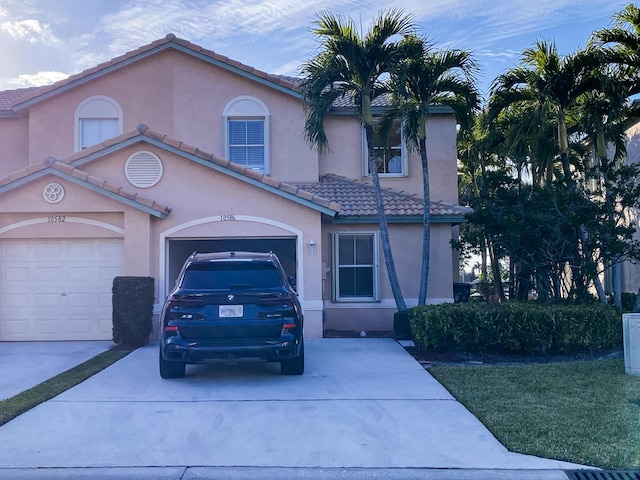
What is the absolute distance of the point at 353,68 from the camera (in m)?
13.0

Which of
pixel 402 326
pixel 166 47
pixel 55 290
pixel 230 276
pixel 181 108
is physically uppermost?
pixel 166 47

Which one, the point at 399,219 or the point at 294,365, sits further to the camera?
the point at 399,219

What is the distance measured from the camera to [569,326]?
1074 cm

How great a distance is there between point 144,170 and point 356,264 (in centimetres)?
567

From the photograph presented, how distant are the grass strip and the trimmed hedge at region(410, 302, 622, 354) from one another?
5766 mm

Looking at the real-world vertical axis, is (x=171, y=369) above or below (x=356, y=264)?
below

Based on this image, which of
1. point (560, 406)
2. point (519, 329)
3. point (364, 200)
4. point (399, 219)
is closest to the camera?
point (560, 406)

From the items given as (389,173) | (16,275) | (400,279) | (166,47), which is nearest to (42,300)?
(16,275)

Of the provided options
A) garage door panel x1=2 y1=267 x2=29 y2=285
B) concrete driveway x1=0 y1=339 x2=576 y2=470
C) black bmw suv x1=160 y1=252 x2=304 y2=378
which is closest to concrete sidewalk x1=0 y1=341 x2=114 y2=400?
concrete driveway x1=0 y1=339 x2=576 y2=470

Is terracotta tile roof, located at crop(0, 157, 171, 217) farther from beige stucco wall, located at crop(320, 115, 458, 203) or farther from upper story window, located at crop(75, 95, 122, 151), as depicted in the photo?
beige stucco wall, located at crop(320, 115, 458, 203)

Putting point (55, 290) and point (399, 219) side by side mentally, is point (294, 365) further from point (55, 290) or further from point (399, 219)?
point (399, 219)

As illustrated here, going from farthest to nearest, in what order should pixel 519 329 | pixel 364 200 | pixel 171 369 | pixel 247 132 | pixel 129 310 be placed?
pixel 247 132, pixel 364 200, pixel 129 310, pixel 519 329, pixel 171 369

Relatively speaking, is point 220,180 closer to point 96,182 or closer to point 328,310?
point 96,182

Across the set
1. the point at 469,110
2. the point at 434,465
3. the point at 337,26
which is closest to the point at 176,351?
the point at 434,465
